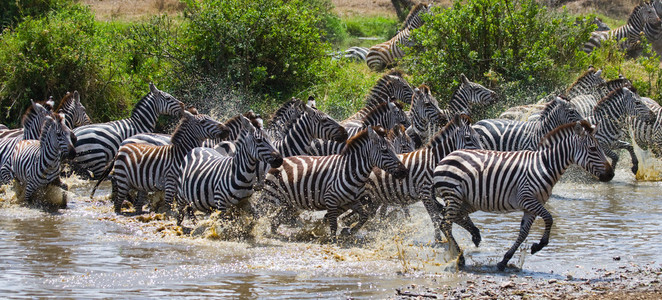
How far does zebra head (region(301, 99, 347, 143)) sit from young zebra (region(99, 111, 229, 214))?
1237 mm

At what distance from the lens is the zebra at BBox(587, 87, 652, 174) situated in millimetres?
15125

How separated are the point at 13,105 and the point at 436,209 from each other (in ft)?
38.5

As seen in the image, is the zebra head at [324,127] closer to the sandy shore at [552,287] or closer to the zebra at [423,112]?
the zebra at [423,112]

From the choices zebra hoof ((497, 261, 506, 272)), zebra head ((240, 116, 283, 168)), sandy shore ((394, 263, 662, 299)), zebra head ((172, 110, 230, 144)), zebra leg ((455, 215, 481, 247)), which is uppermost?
zebra head ((172, 110, 230, 144))

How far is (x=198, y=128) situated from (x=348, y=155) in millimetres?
2989

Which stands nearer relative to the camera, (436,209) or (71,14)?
(436,209)

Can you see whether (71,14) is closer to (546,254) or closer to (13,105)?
(13,105)

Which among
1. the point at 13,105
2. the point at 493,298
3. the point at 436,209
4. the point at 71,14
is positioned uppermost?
the point at 71,14

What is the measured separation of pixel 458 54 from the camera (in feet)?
57.7

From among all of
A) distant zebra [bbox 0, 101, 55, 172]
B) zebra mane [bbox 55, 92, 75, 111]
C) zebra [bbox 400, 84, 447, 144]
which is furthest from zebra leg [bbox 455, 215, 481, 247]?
zebra mane [bbox 55, 92, 75, 111]

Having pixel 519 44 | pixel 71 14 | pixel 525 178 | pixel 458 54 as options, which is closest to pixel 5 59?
pixel 71 14

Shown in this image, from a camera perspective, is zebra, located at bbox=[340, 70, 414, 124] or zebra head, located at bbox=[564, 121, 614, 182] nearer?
zebra head, located at bbox=[564, 121, 614, 182]

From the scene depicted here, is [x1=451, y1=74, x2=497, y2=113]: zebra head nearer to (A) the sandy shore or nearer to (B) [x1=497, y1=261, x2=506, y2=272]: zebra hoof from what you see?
(B) [x1=497, y1=261, x2=506, y2=272]: zebra hoof

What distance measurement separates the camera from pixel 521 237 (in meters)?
8.45
